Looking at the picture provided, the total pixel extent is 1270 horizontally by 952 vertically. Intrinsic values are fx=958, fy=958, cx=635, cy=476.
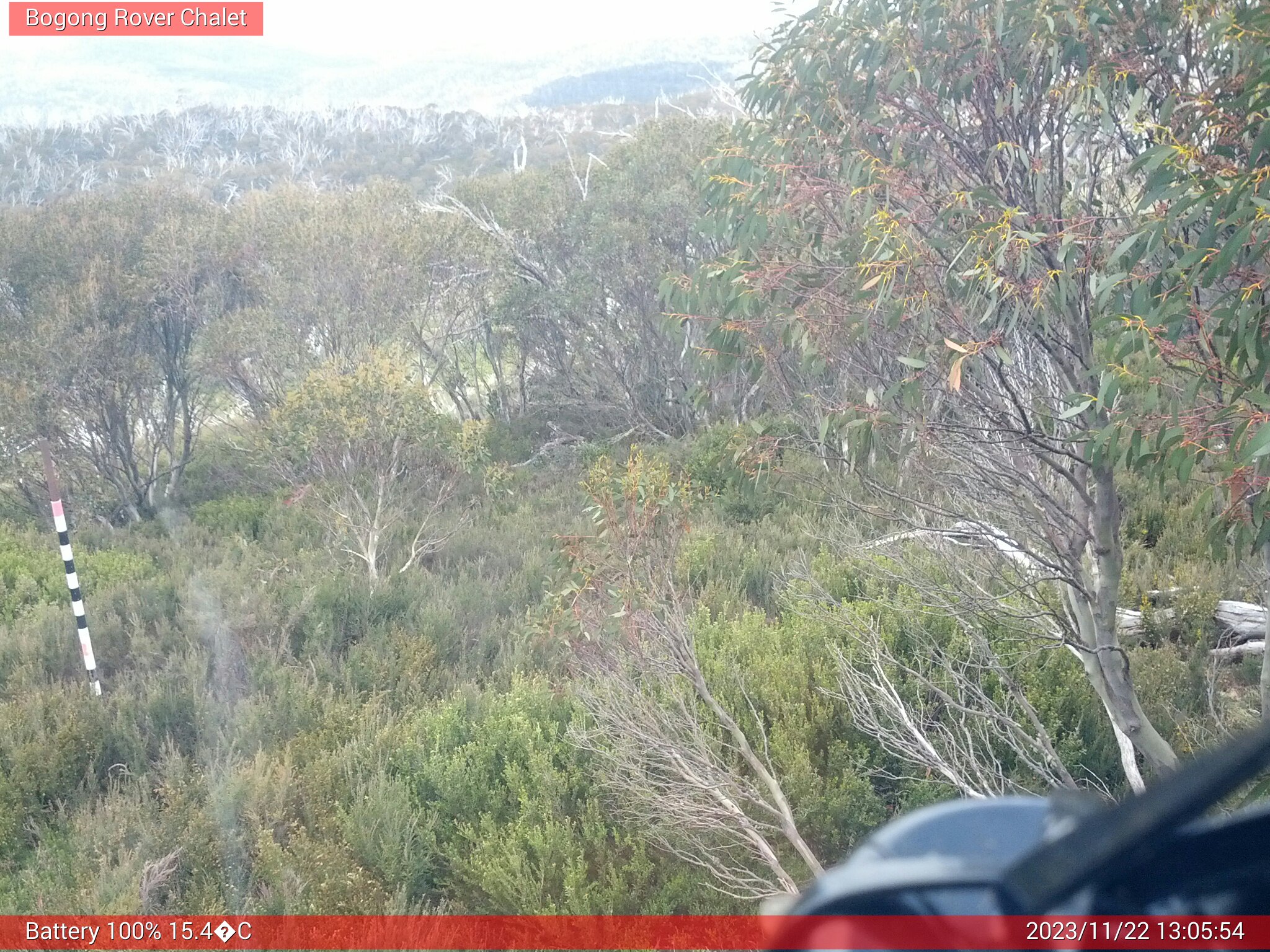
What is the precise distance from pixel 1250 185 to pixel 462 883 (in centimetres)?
407

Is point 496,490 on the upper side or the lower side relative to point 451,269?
lower

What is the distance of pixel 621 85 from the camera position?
44.7 m

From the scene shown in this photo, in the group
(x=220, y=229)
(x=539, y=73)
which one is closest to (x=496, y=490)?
(x=220, y=229)

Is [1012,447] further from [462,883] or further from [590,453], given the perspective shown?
[590,453]

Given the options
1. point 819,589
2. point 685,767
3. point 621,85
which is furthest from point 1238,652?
point 621,85

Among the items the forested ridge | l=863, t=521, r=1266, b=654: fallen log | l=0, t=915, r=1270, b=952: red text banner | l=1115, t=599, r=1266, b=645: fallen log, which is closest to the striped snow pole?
the forested ridge

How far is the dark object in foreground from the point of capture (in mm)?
658

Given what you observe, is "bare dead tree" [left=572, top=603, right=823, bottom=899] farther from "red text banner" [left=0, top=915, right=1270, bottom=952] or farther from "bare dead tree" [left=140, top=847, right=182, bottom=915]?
"bare dead tree" [left=140, top=847, right=182, bottom=915]

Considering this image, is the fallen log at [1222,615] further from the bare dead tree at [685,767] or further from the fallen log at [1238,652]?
the bare dead tree at [685,767]

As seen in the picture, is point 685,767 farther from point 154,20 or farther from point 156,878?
point 154,20

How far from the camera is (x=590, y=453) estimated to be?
14.0 metres

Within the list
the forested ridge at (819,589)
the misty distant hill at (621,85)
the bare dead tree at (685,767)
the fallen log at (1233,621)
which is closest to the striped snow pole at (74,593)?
the forested ridge at (819,589)

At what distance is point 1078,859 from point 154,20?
7.50 m

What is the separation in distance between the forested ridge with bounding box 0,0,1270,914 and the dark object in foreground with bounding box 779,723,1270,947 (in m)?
1.97
